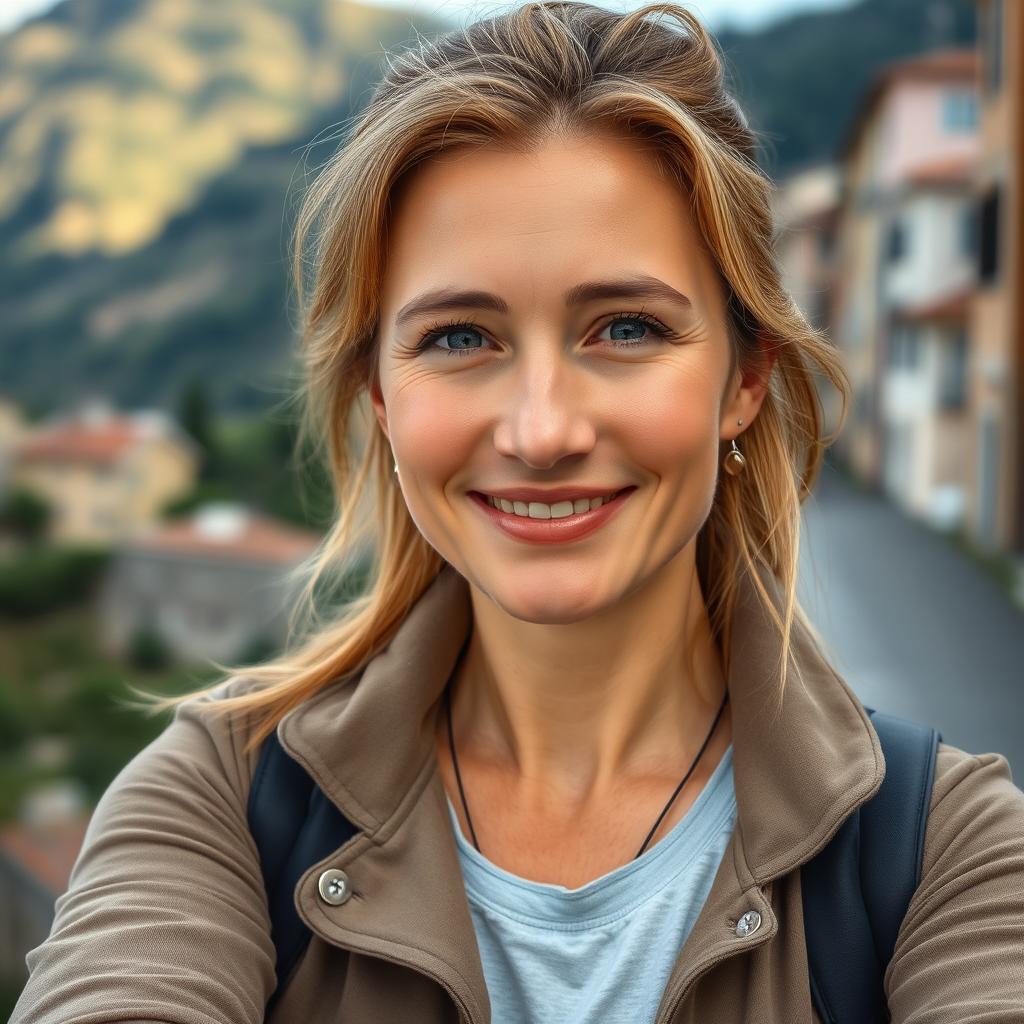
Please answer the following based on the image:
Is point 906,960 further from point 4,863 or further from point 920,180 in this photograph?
point 4,863

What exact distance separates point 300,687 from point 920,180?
24224 millimetres

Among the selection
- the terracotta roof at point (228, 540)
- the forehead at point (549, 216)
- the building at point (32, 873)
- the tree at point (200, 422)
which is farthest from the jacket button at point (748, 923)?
the tree at point (200, 422)

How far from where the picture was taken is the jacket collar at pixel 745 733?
148 centimetres

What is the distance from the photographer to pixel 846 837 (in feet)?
4.78

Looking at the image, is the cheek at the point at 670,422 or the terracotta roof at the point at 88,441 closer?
the cheek at the point at 670,422

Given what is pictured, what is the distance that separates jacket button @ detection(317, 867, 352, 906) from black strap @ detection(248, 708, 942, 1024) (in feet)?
0.13

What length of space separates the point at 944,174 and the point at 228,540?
124 feet

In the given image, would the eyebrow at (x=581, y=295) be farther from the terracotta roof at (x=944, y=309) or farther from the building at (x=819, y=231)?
the building at (x=819, y=231)

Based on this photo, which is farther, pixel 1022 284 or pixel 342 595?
pixel 1022 284

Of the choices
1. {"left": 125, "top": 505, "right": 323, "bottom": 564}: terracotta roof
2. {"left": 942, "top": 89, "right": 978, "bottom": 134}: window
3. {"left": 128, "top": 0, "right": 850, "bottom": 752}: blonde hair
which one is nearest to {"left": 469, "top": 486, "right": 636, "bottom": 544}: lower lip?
{"left": 128, "top": 0, "right": 850, "bottom": 752}: blonde hair

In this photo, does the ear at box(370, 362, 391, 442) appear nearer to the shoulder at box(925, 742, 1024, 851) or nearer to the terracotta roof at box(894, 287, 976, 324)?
the shoulder at box(925, 742, 1024, 851)

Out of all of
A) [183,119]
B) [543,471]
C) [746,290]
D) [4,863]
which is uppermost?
[183,119]

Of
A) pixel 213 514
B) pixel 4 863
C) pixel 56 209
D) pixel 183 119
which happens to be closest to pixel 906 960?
pixel 4 863

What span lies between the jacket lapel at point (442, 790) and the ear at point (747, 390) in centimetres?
23
